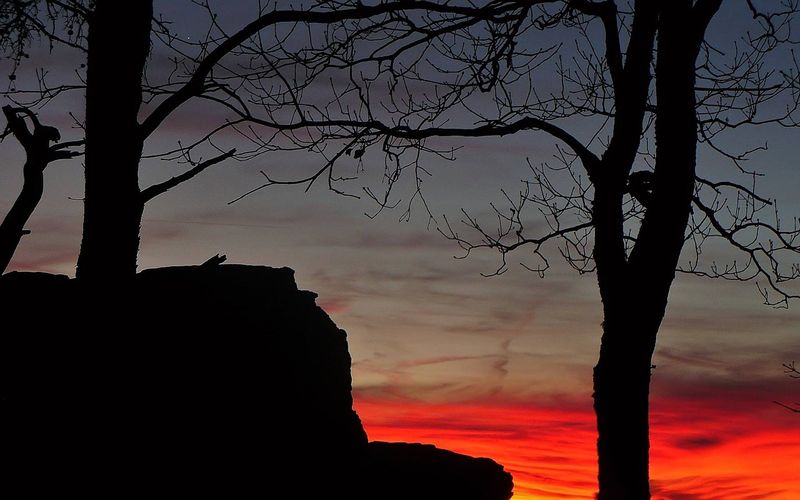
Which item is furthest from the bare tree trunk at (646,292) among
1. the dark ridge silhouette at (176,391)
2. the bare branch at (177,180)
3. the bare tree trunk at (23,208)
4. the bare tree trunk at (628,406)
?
the bare tree trunk at (23,208)

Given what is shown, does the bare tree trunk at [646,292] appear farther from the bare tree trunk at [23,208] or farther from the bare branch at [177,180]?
the bare tree trunk at [23,208]

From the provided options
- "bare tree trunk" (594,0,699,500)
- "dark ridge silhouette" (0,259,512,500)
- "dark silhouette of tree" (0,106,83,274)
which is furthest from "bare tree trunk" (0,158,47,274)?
"bare tree trunk" (594,0,699,500)

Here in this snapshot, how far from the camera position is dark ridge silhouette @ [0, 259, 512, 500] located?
23.0ft

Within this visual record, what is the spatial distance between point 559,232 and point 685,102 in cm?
184

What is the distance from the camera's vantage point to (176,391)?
7480 millimetres

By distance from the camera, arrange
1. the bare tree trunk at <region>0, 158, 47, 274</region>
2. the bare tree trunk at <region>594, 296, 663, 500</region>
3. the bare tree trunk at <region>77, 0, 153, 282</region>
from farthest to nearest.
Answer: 1. the bare tree trunk at <region>0, 158, 47, 274</region>
2. the bare tree trunk at <region>77, 0, 153, 282</region>
3. the bare tree trunk at <region>594, 296, 663, 500</region>

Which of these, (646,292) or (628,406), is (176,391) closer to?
(628,406)

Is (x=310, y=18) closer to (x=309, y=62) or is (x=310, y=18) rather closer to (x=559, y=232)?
(x=309, y=62)

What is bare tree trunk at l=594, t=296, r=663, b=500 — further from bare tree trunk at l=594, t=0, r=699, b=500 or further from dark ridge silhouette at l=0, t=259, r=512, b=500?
dark ridge silhouette at l=0, t=259, r=512, b=500

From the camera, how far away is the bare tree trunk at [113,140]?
8.15m

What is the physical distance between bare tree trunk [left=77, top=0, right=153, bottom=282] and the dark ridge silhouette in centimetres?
35

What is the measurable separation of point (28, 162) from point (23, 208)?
0.57m

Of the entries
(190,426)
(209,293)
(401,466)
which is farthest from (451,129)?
(401,466)

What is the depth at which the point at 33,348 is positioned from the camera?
7391 mm
